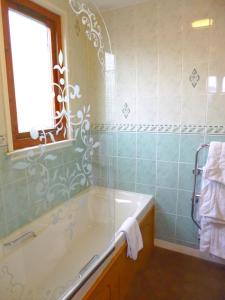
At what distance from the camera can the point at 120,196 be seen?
2.46 meters

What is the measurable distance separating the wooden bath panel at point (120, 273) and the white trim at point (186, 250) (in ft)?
0.72

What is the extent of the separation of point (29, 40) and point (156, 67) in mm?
1247

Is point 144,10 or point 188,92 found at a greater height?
point 144,10

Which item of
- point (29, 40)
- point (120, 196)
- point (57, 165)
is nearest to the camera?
point (29, 40)

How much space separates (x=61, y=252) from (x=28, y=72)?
4.49ft

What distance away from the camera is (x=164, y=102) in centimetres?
220

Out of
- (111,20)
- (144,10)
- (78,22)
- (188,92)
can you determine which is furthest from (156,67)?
(78,22)

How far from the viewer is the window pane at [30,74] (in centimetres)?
135

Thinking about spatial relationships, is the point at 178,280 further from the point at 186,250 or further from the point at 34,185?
the point at 34,185

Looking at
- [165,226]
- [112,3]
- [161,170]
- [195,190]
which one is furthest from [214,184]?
[112,3]

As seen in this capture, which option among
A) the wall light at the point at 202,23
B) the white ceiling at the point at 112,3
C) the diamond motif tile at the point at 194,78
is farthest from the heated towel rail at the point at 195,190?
the white ceiling at the point at 112,3

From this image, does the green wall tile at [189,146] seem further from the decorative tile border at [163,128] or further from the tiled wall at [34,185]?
the tiled wall at [34,185]

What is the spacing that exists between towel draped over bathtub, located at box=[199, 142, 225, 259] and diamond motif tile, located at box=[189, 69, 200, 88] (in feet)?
1.89

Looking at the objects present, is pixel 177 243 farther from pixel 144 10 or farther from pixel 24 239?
pixel 144 10
